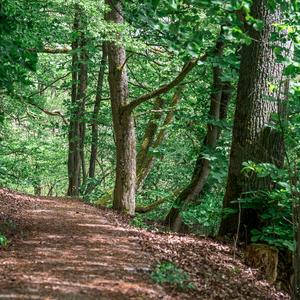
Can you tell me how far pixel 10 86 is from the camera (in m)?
5.40

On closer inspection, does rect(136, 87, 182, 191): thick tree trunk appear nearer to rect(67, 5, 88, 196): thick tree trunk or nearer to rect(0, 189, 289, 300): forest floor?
rect(67, 5, 88, 196): thick tree trunk

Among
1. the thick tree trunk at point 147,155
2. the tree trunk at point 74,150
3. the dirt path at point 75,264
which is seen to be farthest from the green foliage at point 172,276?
the tree trunk at point 74,150

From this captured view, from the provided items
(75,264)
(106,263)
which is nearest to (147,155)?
(106,263)

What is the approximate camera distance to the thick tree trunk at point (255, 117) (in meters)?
7.43

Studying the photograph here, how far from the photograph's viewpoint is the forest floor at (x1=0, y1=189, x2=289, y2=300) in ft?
15.7

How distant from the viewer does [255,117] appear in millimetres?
7586

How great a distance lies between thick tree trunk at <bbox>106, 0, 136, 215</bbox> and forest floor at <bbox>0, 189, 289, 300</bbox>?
278 centimetres

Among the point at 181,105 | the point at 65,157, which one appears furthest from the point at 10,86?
the point at 65,157

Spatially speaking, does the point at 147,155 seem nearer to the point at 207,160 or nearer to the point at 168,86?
the point at 207,160

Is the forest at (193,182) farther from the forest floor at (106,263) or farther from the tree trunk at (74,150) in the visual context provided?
the tree trunk at (74,150)

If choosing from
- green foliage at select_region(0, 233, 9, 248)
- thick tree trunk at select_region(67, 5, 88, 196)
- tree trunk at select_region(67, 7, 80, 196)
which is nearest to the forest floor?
green foliage at select_region(0, 233, 9, 248)

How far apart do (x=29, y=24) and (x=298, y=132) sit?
4.06 meters

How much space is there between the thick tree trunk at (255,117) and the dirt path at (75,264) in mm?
2005

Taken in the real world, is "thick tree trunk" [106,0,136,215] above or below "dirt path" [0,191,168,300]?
above
